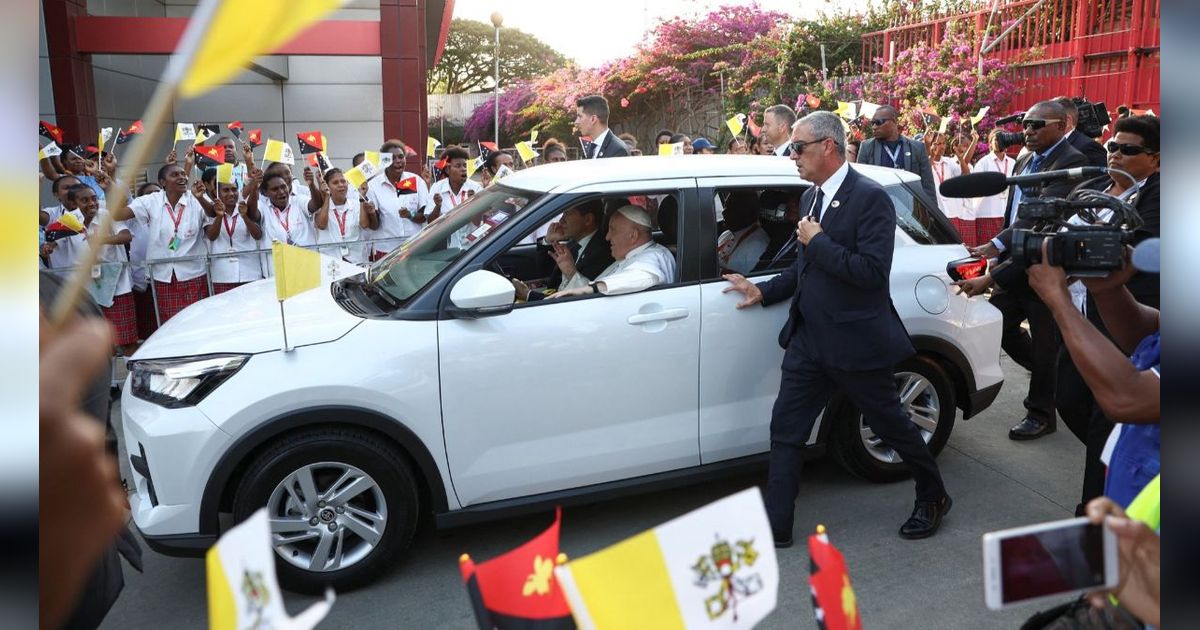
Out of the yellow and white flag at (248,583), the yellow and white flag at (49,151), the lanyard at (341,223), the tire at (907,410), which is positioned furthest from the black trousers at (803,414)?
the yellow and white flag at (49,151)

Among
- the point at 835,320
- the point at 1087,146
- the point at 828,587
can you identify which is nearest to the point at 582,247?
the point at 835,320

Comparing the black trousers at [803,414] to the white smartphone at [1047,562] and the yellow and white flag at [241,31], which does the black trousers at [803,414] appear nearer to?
the white smartphone at [1047,562]

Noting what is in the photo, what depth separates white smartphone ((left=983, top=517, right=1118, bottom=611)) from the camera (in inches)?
53.8

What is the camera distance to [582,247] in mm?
4715

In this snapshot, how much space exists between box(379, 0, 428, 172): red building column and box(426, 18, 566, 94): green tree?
34412 mm

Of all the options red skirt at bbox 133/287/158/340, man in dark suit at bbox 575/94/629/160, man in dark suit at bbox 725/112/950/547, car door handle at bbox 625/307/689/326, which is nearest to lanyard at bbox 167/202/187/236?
red skirt at bbox 133/287/158/340

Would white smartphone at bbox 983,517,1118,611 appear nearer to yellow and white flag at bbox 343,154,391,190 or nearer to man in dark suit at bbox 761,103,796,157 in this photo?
man in dark suit at bbox 761,103,796,157

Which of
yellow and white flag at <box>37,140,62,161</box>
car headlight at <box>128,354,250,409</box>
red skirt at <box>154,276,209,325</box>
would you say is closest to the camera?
car headlight at <box>128,354,250,409</box>

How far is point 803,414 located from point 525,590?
2672 millimetres

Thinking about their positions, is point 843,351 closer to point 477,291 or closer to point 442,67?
point 477,291

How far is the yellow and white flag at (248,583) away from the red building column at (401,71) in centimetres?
1229

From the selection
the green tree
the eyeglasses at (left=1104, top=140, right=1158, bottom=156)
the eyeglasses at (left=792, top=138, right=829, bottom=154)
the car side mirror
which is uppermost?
the green tree

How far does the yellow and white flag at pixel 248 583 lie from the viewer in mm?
1238

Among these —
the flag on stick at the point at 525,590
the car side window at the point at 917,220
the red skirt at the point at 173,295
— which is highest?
the car side window at the point at 917,220
